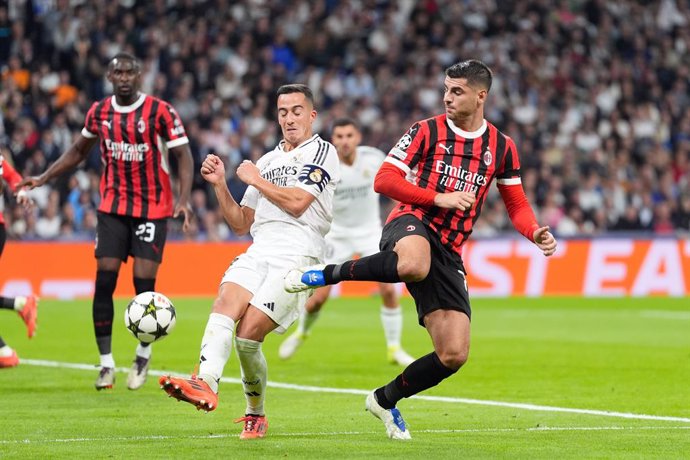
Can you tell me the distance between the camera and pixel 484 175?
26.3 feet

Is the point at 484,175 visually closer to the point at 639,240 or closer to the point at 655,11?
the point at 639,240

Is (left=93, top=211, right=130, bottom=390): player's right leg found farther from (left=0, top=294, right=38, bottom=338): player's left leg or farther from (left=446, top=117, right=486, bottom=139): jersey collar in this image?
(left=446, top=117, right=486, bottom=139): jersey collar

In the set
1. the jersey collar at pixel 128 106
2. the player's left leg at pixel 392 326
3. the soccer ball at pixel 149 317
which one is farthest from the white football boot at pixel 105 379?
the player's left leg at pixel 392 326

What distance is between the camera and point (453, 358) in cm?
768

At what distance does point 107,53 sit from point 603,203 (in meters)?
10.3

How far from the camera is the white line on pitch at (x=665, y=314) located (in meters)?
19.9

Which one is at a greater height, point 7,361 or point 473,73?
point 473,73

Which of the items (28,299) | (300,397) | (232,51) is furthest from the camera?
(232,51)

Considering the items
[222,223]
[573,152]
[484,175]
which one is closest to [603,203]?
[573,152]

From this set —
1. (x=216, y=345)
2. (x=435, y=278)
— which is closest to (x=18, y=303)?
(x=216, y=345)

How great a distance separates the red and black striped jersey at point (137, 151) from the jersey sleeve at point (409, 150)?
3411 mm

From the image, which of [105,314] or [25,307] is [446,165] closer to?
[105,314]

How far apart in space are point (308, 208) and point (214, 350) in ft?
3.84

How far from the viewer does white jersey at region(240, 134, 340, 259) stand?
8.12 metres
